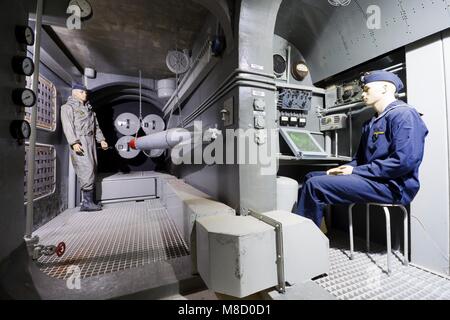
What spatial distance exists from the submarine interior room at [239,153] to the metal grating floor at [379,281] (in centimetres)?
2

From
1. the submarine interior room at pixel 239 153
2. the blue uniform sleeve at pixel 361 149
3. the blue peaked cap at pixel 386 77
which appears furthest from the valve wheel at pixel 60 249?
the blue peaked cap at pixel 386 77

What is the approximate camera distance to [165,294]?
4.43 feet

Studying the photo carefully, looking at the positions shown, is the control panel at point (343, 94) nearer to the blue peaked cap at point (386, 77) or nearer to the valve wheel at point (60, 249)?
the blue peaked cap at point (386, 77)

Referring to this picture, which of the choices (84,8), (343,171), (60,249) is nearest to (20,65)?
(84,8)

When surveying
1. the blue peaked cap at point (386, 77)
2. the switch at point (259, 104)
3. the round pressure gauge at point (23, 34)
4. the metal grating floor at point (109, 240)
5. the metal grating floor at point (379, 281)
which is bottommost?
the metal grating floor at point (379, 281)

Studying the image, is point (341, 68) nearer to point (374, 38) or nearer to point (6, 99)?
point (374, 38)

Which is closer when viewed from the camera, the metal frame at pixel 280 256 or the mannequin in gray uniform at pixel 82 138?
the metal frame at pixel 280 256

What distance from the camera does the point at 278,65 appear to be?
2678 mm

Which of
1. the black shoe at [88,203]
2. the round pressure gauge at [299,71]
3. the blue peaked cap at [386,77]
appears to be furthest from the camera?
the black shoe at [88,203]

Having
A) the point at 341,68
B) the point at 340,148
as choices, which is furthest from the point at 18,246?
the point at 341,68

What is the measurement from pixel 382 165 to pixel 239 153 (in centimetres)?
114

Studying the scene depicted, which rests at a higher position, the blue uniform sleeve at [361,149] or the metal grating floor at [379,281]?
the blue uniform sleeve at [361,149]

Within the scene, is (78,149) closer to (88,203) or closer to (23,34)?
(88,203)

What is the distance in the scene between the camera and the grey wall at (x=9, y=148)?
3.82 feet
